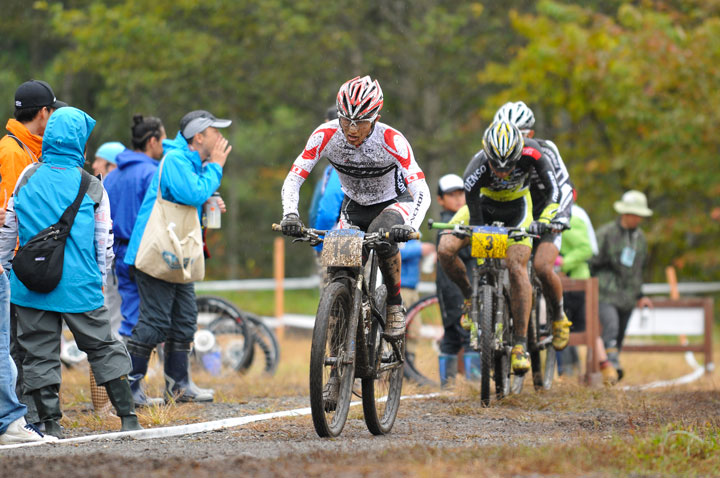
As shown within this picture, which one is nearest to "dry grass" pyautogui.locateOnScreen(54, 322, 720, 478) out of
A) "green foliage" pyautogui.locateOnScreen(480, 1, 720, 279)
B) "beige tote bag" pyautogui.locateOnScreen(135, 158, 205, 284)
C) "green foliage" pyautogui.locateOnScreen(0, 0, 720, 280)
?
"beige tote bag" pyautogui.locateOnScreen(135, 158, 205, 284)

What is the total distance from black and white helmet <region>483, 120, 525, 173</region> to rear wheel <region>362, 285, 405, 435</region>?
199 centimetres

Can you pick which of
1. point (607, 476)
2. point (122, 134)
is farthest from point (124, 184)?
point (122, 134)

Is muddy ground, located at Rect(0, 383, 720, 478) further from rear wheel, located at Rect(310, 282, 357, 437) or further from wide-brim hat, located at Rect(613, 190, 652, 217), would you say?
wide-brim hat, located at Rect(613, 190, 652, 217)

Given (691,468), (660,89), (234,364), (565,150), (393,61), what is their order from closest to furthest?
(691,468) < (234,364) < (660,89) < (565,150) < (393,61)

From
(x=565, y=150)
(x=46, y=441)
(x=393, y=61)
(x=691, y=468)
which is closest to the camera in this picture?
(x=691, y=468)

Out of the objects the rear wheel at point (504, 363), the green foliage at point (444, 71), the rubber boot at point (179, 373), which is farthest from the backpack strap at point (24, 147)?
the green foliage at point (444, 71)

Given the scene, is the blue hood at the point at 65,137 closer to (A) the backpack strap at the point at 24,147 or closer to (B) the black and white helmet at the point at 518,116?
(A) the backpack strap at the point at 24,147

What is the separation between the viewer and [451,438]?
6641mm

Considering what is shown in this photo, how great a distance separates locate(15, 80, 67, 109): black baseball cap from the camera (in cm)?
720

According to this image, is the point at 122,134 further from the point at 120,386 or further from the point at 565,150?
the point at 120,386

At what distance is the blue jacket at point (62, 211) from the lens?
6496 millimetres

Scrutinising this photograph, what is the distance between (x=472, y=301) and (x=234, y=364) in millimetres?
3770

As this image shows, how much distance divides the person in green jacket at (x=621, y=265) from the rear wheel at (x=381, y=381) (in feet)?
21.4

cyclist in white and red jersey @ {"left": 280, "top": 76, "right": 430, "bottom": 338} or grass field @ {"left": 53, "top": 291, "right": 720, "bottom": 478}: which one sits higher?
cyclist in white and red jersey @ {"left": 280, "top": 76, "right": 430, "bottom": 338}
